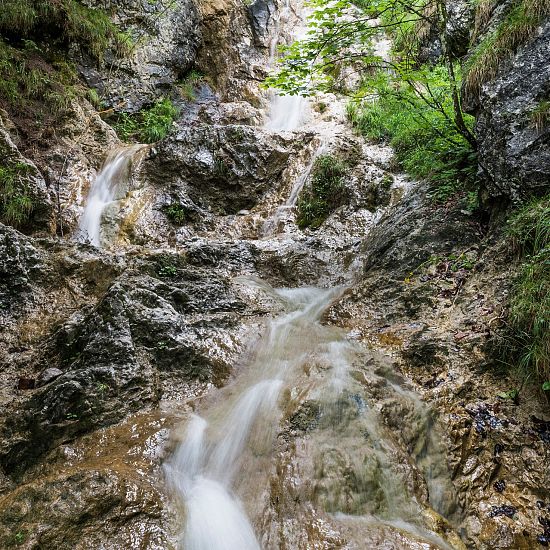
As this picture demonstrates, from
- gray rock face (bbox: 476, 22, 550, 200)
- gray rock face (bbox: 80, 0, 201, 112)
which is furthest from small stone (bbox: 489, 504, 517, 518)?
gray rock face (bbox: 80, 0, 201, 112)

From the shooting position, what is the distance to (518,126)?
405cm

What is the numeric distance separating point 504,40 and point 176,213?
5.73 m

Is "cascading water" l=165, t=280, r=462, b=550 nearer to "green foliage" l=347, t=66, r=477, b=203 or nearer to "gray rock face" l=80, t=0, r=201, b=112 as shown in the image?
"green foliage" l=347, t=66, r=477, b=203

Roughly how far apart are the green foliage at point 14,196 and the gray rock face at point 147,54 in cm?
481

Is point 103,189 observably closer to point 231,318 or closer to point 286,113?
point 231,318

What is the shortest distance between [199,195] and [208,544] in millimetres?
6776

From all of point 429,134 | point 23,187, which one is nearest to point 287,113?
point 429,134

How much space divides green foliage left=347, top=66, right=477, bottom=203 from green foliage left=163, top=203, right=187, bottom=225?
3.85 m

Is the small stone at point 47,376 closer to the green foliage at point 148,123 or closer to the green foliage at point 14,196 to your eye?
the green foliage at point 14,196

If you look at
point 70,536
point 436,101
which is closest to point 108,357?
point 70,536

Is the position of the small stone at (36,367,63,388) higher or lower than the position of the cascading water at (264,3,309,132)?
lower

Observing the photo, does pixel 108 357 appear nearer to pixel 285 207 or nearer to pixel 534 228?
pixel 534 228

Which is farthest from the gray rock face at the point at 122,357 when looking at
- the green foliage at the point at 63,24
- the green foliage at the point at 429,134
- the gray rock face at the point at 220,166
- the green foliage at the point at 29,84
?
the green foliage at the point at 63,24

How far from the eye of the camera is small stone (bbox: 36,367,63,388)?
3602mm
